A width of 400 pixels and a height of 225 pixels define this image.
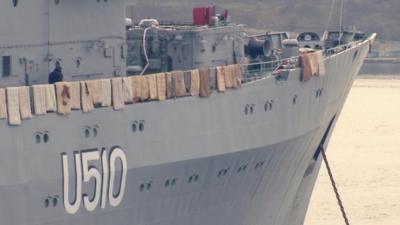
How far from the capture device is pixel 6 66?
3744 centimetres

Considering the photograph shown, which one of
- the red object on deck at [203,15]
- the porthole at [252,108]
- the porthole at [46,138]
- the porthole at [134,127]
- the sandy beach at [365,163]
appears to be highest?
the red object on deck at [203,15]

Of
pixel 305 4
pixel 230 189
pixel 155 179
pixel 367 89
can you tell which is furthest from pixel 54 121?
pixel 305 4

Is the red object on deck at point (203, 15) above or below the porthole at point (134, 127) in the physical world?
above

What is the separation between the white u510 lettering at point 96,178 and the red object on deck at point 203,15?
7843 millimetres

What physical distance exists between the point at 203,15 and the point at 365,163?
30.4 meters

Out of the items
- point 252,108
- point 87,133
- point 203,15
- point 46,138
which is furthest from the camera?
point 203,15

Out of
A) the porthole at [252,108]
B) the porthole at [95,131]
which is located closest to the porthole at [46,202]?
the porthole at [95,131]

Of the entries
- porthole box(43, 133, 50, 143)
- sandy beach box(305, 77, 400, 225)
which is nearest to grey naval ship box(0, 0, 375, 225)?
porthole box(43, 133, 50, 143)

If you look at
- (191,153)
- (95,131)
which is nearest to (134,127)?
(95,131)

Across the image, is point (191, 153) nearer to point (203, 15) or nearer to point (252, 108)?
point (252, 108)

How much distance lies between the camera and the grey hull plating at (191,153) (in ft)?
117

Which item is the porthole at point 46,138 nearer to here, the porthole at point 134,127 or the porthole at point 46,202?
the porthole at point 46,202

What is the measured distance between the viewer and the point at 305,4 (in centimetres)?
12669

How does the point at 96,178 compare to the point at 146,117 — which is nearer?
the point at 96,178
